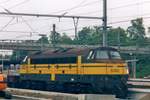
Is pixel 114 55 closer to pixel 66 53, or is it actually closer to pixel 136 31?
Result: pixel 66 53

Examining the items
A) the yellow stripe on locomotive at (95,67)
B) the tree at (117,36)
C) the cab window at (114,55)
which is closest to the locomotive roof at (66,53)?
the cab window at (114,55)

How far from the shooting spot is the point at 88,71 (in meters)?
30.4

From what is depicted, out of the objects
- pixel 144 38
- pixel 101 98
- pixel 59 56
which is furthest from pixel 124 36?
pixel 101 98

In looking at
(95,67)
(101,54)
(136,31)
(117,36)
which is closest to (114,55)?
(101,54)

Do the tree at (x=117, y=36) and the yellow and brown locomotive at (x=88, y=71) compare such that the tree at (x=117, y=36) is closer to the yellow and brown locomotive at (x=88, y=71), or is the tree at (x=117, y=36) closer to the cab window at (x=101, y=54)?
the yellow and brown locomotive at (x=88, y=71)

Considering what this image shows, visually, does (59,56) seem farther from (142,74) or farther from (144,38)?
(144,38)

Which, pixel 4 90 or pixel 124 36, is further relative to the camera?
pixel 124 36

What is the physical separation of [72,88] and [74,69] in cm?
133

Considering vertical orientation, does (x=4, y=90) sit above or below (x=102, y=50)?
below

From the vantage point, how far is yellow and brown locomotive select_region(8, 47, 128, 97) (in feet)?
99.2

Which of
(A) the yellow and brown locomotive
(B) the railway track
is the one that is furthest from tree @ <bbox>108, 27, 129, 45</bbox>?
(B) the railway track

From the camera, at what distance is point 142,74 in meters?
89.3

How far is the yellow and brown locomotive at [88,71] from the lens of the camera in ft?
99.2

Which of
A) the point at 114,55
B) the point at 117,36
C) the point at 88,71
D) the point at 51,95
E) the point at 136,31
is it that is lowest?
the point at 51,95
